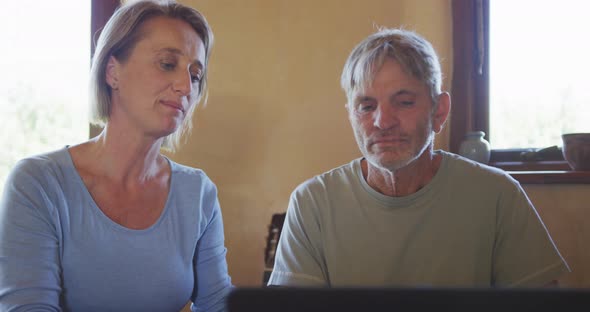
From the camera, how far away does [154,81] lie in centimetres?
134

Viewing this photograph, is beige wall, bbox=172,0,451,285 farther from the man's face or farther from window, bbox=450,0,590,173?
the man's face

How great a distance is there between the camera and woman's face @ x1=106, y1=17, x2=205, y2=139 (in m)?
1.35

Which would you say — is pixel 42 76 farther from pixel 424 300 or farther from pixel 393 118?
pixel 424 300

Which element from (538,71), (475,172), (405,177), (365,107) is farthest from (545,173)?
(365,107)

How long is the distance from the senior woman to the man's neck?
466 millimetres

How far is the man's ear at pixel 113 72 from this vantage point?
1.38 meters

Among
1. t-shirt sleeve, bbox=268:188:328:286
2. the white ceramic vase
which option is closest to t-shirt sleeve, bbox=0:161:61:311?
t-shirt sleeve, bbox=268:188:328:286

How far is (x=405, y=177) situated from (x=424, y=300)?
2.98ft

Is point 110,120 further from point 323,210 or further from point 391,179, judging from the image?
point 391,179

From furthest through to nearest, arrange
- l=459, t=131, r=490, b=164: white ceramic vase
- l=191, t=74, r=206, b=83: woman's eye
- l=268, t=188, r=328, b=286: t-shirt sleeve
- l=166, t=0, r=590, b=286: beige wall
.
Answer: l=166, t=0, r=590, b=286: beige wall, l=459, t=131, r=490, b=164: white ceramic vase, l=191, t=74, r=206, b=83: woman's eye, l=268, t=188, r=328, b=286: t-shirt sleeve

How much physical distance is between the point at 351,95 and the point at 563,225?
35.9 inches

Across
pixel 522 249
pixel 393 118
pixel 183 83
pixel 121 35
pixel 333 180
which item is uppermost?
pixel 121 35

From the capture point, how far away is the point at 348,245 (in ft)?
4.04

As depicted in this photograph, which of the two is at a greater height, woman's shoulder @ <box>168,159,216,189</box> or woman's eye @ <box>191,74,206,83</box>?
woman's eye @ <box>191,74,206,83</box>
